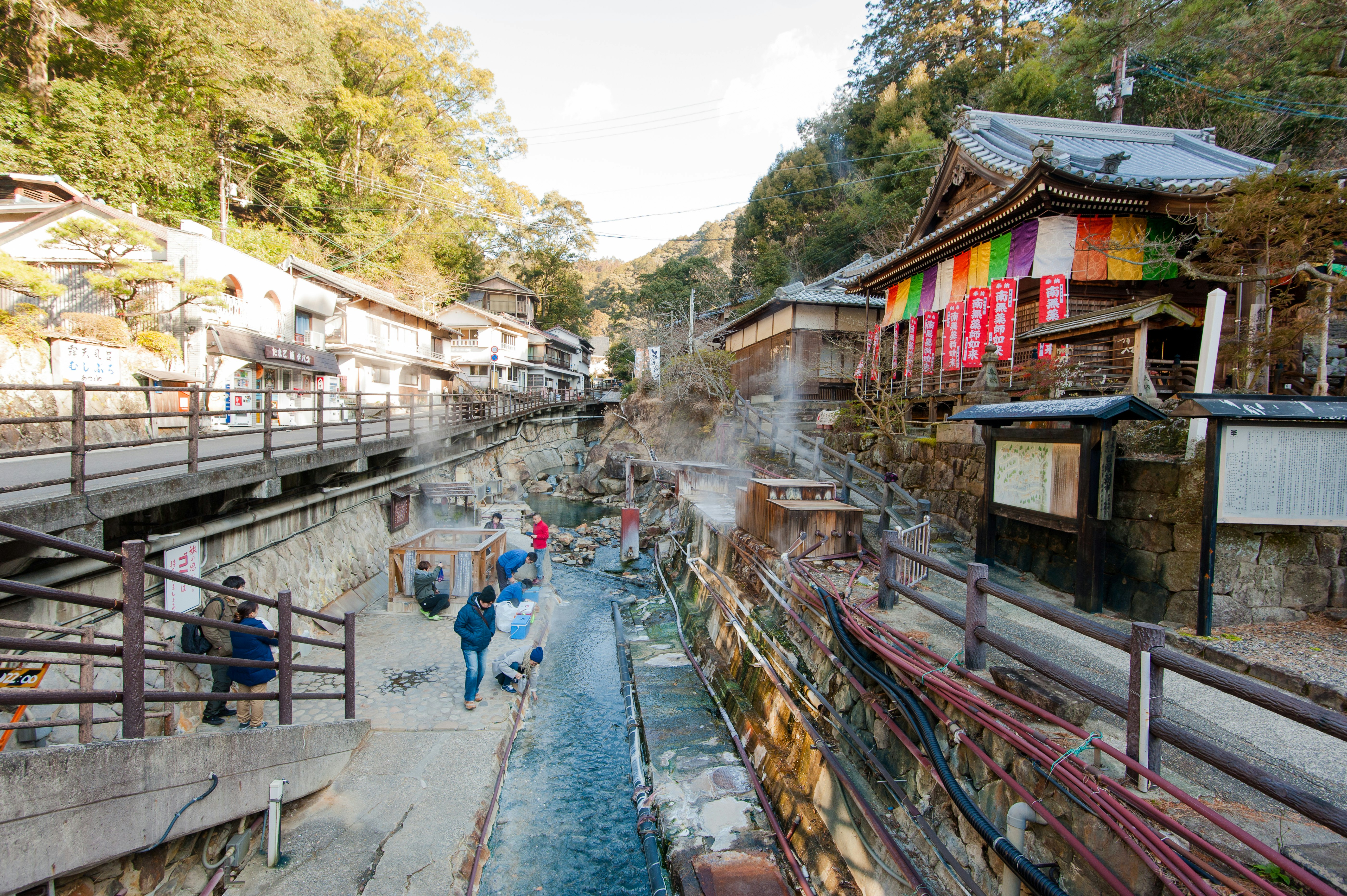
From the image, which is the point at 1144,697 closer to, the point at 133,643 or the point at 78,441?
the point at 133,643

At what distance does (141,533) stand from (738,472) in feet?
48.2

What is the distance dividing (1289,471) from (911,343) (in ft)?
45.6

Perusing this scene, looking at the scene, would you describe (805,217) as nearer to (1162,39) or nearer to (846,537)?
(1162,39)

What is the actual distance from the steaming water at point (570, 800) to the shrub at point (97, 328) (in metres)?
16.4

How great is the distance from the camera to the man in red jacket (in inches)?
604

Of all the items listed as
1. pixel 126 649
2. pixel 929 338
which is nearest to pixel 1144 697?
pixel 126 649

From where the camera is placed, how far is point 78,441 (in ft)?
17.9

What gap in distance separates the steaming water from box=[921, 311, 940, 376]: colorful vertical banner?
13402 millimetres

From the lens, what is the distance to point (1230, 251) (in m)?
10.2

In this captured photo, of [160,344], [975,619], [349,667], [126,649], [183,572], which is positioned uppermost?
[160,344]

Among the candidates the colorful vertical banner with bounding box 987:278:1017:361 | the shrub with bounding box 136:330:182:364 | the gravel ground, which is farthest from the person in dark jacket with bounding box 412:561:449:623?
the colorful vertical banner with bounding box 987:278:1017:361

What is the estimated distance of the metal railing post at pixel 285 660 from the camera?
514 centimetres

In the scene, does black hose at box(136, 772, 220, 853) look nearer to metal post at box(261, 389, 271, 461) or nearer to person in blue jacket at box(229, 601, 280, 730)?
person in blue jacket at box(229, 601, 280, 730)

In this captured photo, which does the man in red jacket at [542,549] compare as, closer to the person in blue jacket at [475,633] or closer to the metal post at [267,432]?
the person in blue jacket at [475,633]
